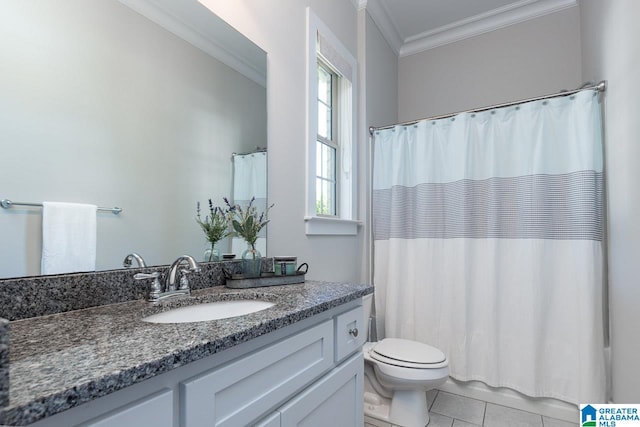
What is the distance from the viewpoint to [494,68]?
2754 millimetres

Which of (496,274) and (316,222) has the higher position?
(316,222)

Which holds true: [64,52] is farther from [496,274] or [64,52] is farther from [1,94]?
[496,274]

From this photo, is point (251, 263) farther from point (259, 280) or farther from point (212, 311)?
point (212, 311)

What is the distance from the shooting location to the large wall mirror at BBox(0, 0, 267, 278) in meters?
0.80

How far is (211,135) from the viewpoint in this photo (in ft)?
4.32

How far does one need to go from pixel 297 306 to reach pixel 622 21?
6.05ft

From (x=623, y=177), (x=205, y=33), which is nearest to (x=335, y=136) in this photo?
(x=205, y=33)

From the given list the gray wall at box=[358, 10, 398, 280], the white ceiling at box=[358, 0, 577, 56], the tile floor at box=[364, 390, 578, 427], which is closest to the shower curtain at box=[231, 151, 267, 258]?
the gray wall at box=[358, 10, 398, 280]

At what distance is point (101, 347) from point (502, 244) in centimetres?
205

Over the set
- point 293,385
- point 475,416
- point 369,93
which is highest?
point 369,93

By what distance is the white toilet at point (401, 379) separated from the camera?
163cm

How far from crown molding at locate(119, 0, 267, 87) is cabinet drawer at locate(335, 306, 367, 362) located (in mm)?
1130

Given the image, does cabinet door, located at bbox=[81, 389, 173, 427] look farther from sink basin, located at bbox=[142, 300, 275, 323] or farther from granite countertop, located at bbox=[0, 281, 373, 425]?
sink basin, located at bbox=[142, 300, 275, 323]

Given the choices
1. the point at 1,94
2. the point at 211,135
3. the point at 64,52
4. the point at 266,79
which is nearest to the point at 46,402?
the point at 1,94
